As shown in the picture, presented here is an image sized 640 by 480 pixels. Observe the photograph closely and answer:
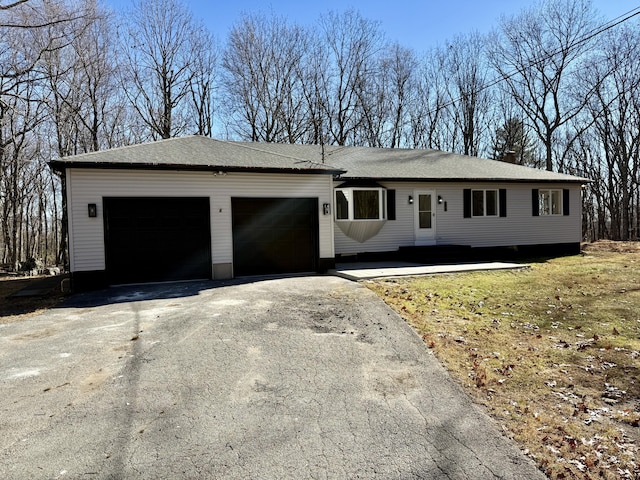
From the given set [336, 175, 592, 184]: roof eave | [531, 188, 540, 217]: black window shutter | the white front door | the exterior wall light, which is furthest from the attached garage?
[531, 188, 540, 217]: black window shutter

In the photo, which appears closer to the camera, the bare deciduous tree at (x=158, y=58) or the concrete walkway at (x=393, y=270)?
the concrete walkway at (x=393, y=270)

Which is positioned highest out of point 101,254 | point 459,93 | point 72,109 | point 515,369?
point 459,93

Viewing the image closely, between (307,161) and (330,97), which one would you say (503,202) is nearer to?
(307,161)

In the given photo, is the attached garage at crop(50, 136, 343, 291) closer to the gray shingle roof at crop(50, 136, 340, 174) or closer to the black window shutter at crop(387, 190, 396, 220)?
the gray shingle roof at crop(50, 136, 340, 174)

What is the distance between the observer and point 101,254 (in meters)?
9.06

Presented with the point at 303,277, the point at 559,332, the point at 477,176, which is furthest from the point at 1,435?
the point at 477,176

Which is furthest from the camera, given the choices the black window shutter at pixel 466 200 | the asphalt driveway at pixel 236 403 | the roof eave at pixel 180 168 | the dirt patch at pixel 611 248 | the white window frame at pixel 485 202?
the dirt patch at pixel 611 248

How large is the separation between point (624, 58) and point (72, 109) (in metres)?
30.1

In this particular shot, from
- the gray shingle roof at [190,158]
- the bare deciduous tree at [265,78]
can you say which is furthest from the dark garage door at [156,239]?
the bare deciduous tree at [265,78]

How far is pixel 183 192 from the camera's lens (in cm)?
964

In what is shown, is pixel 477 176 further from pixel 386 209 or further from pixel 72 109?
pixel 72 109

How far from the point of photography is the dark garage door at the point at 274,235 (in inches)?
405

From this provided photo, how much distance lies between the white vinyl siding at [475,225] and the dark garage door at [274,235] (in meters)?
2.11

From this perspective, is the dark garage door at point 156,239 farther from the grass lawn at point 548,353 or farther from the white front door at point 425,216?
the white front door at point 425,216
